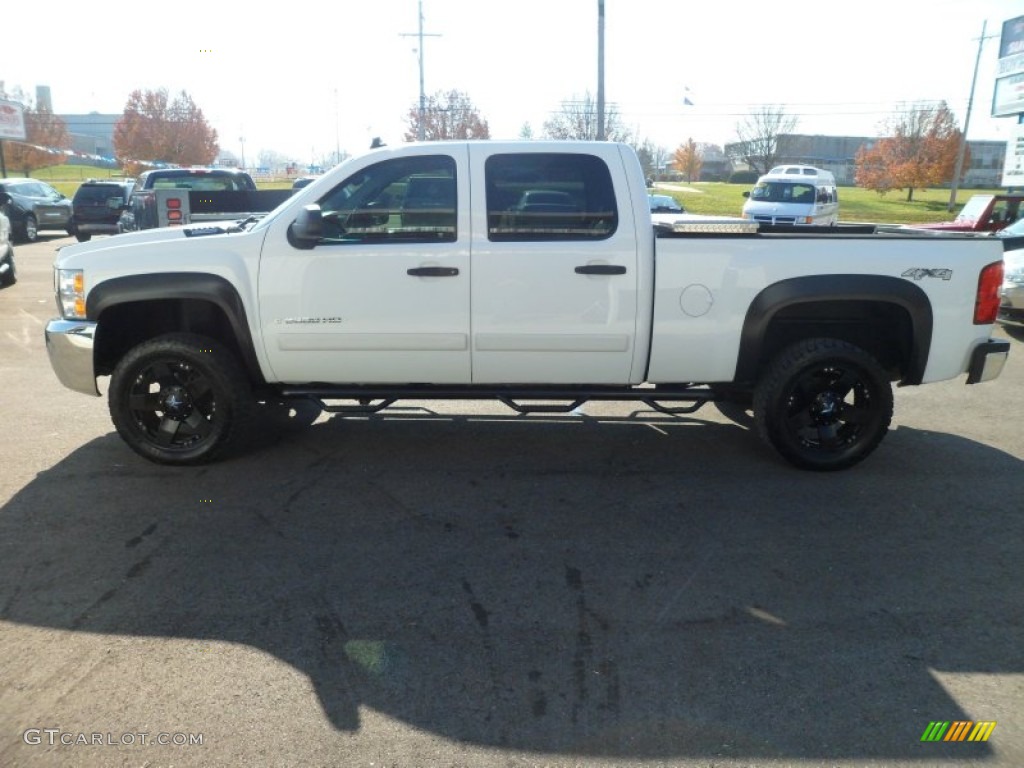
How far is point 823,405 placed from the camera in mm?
5363

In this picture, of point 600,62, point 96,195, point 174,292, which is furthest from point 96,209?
point 174,292

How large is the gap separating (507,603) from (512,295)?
2007mm

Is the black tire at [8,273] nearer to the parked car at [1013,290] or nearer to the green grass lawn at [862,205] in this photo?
the parked car at [1013,290]

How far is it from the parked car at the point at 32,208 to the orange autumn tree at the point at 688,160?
7735 cm

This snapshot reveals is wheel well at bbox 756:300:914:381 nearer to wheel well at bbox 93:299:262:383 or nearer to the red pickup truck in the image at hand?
wheel well at bbox 93:299:262:383

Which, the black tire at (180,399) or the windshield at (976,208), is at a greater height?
the windshield at (976,208)

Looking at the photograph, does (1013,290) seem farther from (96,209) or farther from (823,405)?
(96,209)

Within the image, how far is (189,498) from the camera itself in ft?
16.0

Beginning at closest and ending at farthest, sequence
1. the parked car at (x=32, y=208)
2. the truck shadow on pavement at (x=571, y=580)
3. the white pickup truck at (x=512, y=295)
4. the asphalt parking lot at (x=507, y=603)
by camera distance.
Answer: the asphalt parking lot at (x=507, y=603) < the truck shadow on pavement at (x=571, y=580) < the white pickup truck at (x=512, y=295) < the parked car at (x=32, y=208)

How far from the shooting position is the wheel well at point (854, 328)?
5203mm

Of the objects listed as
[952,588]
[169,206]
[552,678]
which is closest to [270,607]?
[552,678]

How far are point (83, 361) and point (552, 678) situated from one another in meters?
3.71

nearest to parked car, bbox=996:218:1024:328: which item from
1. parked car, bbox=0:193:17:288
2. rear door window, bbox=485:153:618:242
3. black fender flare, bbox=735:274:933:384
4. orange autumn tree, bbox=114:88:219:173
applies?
black fender flare, bbox=735:274:933:384

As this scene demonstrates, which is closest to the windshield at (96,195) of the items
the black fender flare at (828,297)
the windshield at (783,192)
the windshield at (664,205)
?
the windshield at (664,205)
